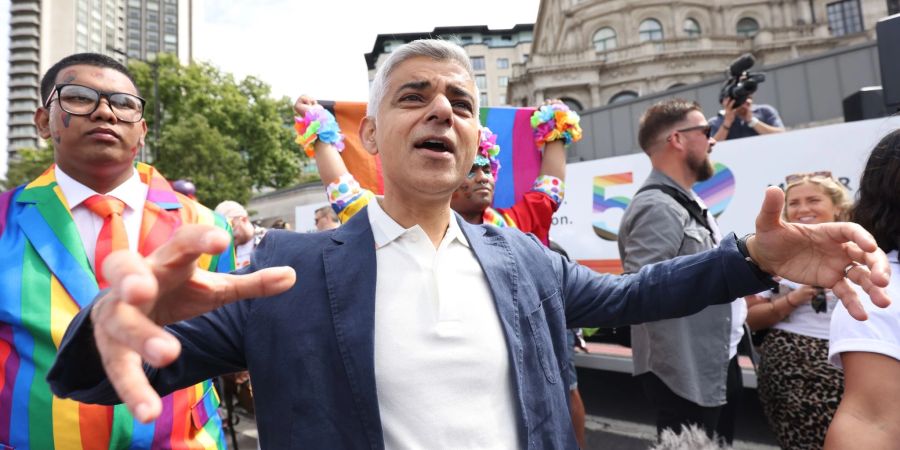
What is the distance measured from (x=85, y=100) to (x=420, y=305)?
1.52 meters

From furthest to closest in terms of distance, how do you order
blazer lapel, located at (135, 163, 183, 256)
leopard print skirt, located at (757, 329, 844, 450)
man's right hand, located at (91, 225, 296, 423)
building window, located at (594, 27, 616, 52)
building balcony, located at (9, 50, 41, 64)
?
building balcony, located at (9, 50, 41, 64)
building window, located at (594, 27, 616, 52)
leopard print skirt, located at (757, 329, 844, 450)
blazer lapel, located at (135, 163, 183, 256)
man's right hand, located at (91, 225, 296, 423)

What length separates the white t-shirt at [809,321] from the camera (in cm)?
255

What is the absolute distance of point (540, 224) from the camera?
3139 mm

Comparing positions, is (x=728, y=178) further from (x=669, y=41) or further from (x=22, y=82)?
(x=22, y=82)

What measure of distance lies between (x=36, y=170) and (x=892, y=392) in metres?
35.2

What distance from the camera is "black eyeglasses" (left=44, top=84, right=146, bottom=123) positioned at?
75.4 inches

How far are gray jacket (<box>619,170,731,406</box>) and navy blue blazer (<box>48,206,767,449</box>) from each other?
124 cm

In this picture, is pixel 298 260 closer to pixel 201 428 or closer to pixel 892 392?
pixel 201 428

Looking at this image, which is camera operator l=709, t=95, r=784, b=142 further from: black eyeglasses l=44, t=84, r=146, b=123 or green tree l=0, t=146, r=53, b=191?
green tree l=0, t=146, r=53, b=191

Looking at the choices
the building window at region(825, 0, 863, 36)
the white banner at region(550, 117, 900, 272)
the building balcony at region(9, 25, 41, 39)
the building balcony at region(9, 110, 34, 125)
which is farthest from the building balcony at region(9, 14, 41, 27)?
the white banner at region(550, 117, 900, 272)

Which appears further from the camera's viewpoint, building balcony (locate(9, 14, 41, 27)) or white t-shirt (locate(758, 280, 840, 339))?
building balcony (locate(9, 14, 41, 27))

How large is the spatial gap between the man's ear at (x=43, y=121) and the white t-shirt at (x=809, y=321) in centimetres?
324

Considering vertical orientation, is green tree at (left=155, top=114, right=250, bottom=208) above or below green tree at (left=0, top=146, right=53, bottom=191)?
below

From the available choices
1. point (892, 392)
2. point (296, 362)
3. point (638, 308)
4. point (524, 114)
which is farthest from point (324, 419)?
point (524, 114)
